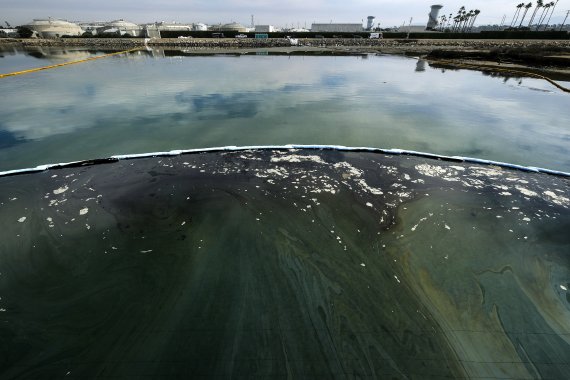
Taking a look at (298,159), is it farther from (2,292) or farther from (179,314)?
(2,292)

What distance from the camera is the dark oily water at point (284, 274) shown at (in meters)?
2.54

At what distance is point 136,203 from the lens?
181 inches

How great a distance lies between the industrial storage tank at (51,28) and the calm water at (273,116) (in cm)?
5603

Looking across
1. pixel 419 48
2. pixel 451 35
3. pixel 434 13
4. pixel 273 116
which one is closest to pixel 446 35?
pixel 451 35

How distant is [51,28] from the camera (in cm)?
5625

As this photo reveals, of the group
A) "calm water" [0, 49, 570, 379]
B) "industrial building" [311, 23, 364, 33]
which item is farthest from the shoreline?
"industrial building" [311, 23, 364, 33]

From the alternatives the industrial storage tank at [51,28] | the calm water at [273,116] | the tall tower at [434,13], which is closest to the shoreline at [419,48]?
the calm water at [273,116]

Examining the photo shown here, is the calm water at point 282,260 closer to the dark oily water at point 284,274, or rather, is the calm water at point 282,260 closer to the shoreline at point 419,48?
the dark oily water at point 284,274

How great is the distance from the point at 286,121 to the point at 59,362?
8035mm

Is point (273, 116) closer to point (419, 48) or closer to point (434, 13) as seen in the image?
point (419, 48)

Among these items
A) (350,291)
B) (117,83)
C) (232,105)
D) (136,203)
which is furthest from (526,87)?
(117,83)

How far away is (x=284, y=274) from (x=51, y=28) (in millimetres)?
80584

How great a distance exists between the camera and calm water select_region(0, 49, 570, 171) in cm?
727

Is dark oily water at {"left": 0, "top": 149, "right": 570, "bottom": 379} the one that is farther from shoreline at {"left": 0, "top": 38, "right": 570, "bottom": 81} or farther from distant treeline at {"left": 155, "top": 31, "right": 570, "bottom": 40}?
distant treeline at {"left": 155, "top": 31, "right": 570, "bottom": 40}
